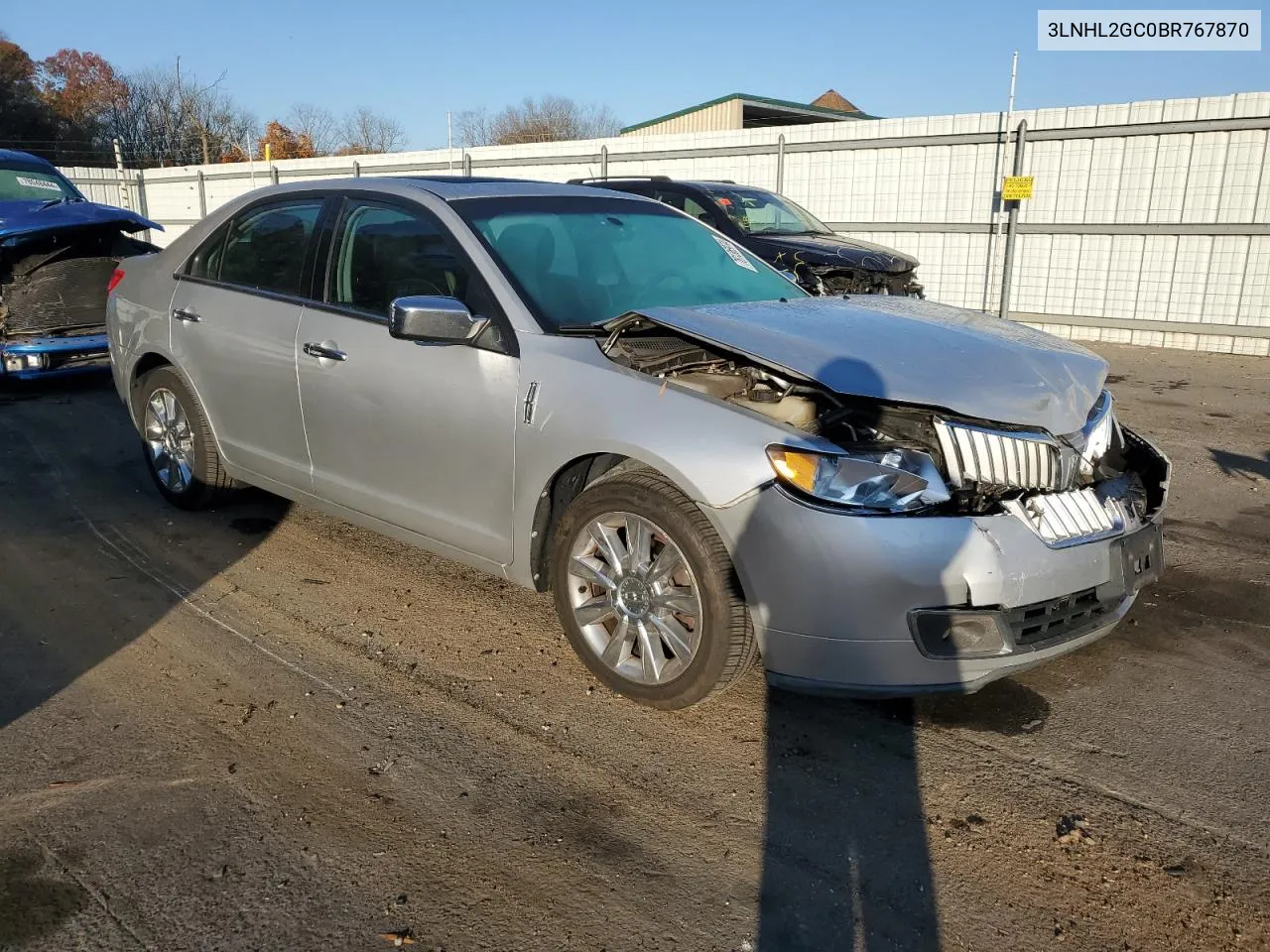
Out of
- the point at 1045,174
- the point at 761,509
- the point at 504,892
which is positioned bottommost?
the point at 504,892

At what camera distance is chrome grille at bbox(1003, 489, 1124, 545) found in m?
2.97

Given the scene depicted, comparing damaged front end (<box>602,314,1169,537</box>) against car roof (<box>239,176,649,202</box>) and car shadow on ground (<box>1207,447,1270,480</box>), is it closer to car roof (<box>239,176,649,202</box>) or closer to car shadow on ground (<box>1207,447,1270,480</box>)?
car roof (<box>239,176,649,202</box>)

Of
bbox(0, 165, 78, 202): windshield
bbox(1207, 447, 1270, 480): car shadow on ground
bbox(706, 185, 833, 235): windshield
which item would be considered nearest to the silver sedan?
bbox(1207, 447, 1270, 480): car shadow on ground

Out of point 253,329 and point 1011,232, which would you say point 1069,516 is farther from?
point 1011,232

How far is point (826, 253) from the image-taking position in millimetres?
9938

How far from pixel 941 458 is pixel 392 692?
6.74 feet

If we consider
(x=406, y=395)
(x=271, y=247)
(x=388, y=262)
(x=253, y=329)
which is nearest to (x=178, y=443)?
(x=253, y=329)

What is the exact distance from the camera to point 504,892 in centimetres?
246

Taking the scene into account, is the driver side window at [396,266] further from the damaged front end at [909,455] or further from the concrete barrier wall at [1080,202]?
the concrete barrier wall at [1080,202]

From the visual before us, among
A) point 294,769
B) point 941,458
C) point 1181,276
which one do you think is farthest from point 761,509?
point 1181,276

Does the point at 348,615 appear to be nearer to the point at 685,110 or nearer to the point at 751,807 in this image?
the point at 751,807

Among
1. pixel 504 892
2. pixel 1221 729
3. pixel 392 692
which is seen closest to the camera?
pixel 504 892

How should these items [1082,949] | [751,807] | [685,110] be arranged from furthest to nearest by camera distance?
[685,110]
[751,807]
[1082,949]

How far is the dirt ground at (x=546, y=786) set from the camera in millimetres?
2381
